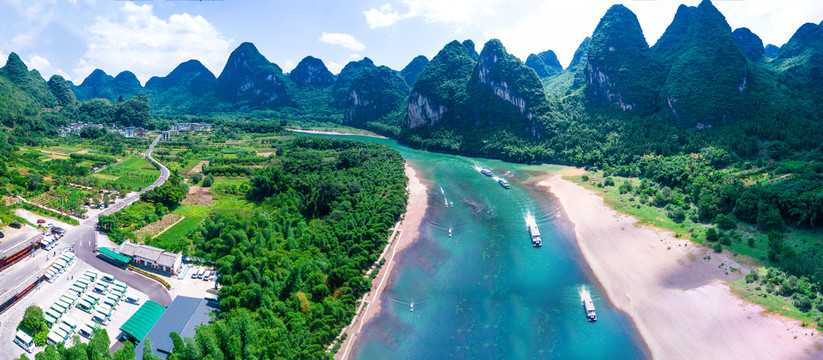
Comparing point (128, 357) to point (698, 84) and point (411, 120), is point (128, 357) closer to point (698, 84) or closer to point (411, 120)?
point (698, 84)

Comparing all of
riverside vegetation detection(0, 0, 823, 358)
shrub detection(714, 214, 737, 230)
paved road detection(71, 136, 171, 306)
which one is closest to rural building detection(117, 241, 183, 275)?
paved road detection(71, 136, 171, 306)

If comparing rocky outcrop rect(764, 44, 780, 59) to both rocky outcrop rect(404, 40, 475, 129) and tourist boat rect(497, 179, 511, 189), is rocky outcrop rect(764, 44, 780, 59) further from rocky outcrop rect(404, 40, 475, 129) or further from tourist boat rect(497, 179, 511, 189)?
tourist boat rect(497, 179, 511, 189)

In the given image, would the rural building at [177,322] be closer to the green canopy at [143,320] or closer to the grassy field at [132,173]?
the green canopy at [143,320]

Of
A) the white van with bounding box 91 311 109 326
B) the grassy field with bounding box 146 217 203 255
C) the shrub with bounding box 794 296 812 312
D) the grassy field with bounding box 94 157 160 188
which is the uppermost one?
the shrub with bounding box 794 296 812 312

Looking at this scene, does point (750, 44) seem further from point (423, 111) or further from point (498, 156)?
point (423, 111)

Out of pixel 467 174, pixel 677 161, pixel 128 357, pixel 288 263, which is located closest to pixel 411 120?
pixel 467 174

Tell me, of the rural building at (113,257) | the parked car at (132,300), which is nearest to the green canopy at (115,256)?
the rural building at (113,257)

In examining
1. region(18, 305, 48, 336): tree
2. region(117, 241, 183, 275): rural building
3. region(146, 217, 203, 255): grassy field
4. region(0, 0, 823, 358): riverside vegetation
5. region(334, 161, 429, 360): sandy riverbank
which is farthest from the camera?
region(146, 217, 203, 255): grassy field
